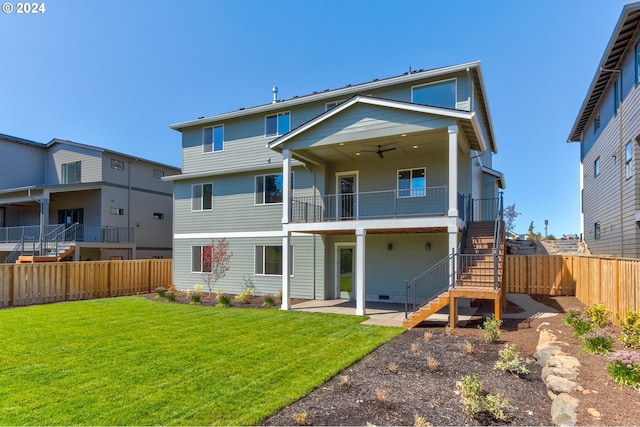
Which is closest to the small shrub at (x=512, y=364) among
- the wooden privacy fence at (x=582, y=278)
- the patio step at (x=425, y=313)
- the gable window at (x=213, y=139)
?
the wooden privacy fence at (x=582, y=278)

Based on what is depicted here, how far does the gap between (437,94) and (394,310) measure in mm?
7672

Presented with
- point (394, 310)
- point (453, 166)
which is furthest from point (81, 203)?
Result: point (453, 166)

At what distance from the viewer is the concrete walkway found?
1067 cm

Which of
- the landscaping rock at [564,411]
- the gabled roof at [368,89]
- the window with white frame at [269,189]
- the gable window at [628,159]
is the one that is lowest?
the landscaping rock at [564,411]

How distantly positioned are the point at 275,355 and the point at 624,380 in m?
5.18

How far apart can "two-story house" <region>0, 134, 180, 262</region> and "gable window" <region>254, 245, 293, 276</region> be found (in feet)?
35.6

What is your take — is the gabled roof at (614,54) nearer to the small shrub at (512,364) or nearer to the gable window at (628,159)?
the gable window at (628,159)

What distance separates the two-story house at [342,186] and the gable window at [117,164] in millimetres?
7293

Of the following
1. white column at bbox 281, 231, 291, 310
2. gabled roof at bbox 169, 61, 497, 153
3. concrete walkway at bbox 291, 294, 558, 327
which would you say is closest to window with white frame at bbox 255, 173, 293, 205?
gabled roof at bbox 169, 61, 497, 153

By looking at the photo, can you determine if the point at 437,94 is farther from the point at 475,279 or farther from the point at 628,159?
the point at 628,159

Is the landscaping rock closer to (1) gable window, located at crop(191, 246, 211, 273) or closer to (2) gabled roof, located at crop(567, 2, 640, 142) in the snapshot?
(2) gabled roof, located at crop(567, 2, 640, 142)

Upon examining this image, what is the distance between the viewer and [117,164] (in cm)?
2339

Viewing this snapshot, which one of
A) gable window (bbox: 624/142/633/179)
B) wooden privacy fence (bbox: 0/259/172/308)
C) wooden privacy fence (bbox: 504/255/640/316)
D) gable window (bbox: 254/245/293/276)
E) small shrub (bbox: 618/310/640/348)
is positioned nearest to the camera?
small shrub (bbox: 618/310/640/348)

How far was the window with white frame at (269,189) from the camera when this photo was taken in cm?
1598
